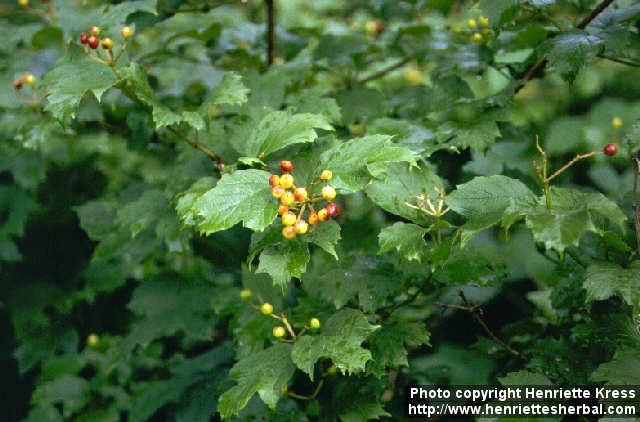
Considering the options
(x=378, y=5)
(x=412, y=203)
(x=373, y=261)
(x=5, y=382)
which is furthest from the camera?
(x=5, y=382)

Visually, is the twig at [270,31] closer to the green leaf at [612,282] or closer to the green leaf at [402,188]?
the green leaf at [402,188]

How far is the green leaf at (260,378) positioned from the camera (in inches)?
59.7

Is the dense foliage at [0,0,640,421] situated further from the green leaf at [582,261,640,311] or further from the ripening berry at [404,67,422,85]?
the ripening berry at [404,67,422,85]

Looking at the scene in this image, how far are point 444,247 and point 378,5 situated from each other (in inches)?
58.3

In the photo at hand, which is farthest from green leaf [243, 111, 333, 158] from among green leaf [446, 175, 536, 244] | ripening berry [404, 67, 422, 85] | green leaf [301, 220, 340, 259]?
ripening berry [404, 67, 422, 85]

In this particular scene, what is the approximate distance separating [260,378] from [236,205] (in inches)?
18.3

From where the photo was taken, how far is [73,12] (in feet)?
8.26

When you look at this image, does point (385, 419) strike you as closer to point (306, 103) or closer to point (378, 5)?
point (306, 103)

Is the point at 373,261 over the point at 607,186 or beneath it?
over

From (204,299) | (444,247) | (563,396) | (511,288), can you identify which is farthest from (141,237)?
(511,288)

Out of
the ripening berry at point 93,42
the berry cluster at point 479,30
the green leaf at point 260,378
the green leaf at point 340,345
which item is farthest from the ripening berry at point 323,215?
the berry cluster at point 479,30

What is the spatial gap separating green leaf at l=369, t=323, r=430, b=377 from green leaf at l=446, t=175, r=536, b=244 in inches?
15.5

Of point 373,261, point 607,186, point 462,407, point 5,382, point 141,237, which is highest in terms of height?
point 373,261

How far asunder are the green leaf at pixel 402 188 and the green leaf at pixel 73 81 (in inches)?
29.5
